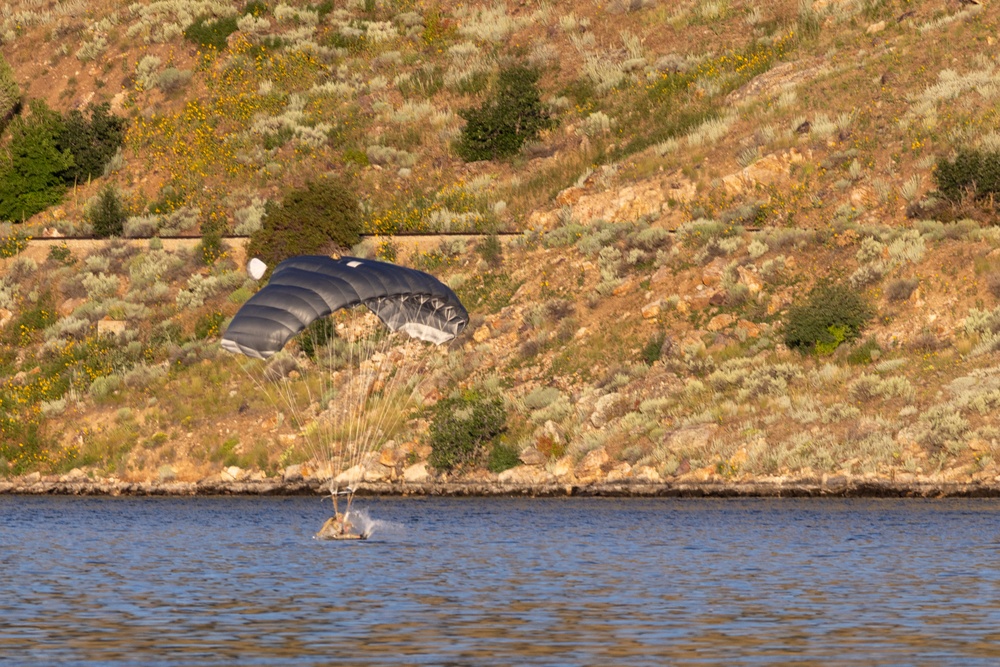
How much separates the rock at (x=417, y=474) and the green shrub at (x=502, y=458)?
199 centimetres

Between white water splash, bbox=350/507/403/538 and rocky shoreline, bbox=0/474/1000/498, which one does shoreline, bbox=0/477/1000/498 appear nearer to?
rocky shoreline, bbox=0/474/1000/498

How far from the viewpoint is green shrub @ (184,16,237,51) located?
79.4m

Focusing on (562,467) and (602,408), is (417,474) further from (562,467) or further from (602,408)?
(602,408)

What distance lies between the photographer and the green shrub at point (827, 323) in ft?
170

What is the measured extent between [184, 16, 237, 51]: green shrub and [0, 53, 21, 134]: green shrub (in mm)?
8884

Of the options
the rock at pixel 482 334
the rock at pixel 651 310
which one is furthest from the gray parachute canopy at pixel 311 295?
the rock at pixel 482 334

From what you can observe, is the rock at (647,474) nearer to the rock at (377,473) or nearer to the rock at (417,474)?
the rock at (417,474)

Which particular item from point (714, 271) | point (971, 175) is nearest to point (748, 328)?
point (714, 271)

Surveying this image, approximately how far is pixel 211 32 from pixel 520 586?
57.2 meters

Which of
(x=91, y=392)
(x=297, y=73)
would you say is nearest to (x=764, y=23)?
(x=297, y=73)

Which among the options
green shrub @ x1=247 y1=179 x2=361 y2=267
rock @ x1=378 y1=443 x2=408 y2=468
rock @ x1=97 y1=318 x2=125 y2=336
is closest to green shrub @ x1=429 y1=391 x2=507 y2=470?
rock @ x1=378 y1=443 x2=408 y2=468

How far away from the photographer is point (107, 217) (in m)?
69.9

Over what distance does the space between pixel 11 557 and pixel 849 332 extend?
28906mm

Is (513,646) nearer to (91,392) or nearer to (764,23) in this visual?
(91,392)
